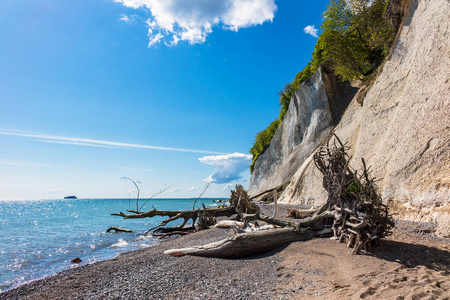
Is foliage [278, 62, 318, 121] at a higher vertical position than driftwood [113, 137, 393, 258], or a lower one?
higher

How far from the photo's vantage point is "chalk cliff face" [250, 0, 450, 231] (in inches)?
393

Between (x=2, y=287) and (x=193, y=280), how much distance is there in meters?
6.71

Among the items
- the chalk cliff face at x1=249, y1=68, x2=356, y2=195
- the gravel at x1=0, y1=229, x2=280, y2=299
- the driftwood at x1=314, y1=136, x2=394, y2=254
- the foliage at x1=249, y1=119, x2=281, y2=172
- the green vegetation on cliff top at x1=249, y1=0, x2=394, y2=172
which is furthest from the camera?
the foliage at x1=249, y1=119, x2=281, y2=172

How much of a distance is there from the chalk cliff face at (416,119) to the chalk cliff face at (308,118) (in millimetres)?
13050

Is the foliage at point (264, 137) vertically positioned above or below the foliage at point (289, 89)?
below

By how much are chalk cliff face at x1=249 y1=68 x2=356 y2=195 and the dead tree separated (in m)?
25.5

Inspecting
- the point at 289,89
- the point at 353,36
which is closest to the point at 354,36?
the point at 353,36

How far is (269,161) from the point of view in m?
47.2

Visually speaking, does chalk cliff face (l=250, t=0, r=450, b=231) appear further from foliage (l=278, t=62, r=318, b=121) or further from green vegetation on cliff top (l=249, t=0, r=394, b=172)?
foliage (l=278, t=62, r=318, b=121)

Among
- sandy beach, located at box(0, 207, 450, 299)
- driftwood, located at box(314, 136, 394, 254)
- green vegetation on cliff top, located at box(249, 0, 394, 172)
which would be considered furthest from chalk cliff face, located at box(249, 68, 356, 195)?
sandy beach, located at box(0, 207, 450, 299)

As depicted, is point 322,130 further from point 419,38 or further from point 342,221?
point 342,221

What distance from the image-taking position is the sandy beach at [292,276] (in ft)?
14.9

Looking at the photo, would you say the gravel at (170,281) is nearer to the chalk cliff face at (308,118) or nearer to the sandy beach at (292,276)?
the sandy beach at (292,276)

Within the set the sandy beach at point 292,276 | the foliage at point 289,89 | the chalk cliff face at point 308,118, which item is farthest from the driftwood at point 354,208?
the foliage at point 289,89
